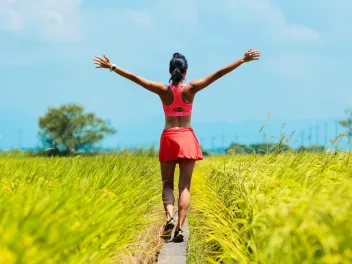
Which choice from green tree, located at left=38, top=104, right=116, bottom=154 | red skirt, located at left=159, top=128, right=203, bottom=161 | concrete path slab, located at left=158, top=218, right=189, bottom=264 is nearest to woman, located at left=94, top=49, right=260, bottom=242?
red skirt, located at left=159, top=128, right=203, bottom=161

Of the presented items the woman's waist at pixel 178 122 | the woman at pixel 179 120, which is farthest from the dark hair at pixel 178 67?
the woman's waist at pixel 178 122

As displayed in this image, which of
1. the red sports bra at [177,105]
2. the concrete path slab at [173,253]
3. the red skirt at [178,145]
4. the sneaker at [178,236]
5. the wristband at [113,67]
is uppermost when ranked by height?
the wristband at [113,67]

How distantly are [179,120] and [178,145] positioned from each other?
1.08 ft

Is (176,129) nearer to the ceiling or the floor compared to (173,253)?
nearer to the ceiling

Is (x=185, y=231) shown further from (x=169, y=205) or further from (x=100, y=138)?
(x=100, y=138)

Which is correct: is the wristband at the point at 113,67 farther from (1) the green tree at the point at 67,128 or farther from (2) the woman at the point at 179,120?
(1) the green tree at the point at 67,128

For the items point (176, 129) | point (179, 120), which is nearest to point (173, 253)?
point (176, 129)

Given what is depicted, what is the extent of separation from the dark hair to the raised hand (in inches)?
27.9

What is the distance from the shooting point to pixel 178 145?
235 inches

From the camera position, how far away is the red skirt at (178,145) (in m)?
5.98

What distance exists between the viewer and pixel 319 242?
9.25 feet

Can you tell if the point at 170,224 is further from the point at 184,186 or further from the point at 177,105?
the point at 177,105

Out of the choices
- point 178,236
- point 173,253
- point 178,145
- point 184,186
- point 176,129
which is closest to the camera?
point 173,253

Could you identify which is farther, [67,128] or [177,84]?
[67,128]
